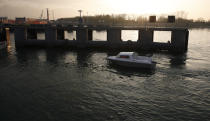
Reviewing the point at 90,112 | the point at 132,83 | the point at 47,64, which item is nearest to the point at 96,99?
the point at 90,112

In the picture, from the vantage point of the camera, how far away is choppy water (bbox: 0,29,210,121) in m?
21.5

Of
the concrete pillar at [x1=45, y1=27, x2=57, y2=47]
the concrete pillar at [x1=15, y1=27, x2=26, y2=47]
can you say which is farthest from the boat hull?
the concrete pillar at [x1=15, y1=27, x2=26, y2=47]

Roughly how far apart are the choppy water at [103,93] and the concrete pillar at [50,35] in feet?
112

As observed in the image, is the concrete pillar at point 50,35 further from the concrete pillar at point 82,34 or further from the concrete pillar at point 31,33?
the concrete pillar at point 31,33

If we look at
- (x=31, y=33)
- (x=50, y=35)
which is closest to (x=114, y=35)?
(x=50, y=35)

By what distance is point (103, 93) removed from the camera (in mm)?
27500

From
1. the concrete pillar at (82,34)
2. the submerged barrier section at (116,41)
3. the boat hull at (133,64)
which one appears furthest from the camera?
the concrete pillar at (82,34)

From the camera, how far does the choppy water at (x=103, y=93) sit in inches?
845

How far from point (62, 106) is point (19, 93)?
832 cm

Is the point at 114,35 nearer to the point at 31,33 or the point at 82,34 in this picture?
the point at 82,34

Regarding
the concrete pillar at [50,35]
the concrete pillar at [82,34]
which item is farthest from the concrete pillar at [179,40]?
the concrete pillar at [50,35]

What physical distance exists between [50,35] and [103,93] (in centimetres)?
5448

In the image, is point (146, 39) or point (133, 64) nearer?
point (133, 64)

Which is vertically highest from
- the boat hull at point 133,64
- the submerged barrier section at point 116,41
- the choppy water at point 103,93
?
the submerged barrier section at point 116,41
